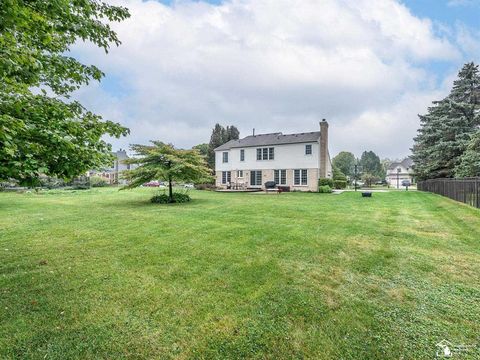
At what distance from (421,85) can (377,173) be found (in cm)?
6308

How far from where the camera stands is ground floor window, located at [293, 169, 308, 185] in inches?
1053

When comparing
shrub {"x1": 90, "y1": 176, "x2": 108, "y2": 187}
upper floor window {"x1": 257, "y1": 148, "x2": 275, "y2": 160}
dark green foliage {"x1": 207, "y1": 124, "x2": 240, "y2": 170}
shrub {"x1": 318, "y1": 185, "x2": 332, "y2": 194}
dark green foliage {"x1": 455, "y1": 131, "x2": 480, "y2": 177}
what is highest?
dark green foliage {"x1": 207, "y1": 124, "x2": 240, "y2": 170}

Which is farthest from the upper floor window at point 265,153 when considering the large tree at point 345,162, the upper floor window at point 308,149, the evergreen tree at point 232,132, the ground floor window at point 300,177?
the large tree at point 345,162

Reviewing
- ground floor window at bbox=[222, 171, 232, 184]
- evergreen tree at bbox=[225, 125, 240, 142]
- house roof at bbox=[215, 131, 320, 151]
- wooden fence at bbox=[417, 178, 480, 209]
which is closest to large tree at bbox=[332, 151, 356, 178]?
evergreen tree at bbox=[225, 125, 240, 142]

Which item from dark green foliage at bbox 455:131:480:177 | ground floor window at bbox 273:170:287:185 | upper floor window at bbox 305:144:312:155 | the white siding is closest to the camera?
dark green foliage at bbox 455:131:480:177

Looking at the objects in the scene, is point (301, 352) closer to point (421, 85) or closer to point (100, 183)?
point (421, 85)

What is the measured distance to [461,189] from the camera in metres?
13.2

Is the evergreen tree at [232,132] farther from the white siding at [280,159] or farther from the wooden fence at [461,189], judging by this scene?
the wooden fence at [461,189]

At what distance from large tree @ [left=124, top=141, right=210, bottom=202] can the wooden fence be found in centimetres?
1335

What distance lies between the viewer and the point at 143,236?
659 centimetres

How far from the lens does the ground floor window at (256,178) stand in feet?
97.7

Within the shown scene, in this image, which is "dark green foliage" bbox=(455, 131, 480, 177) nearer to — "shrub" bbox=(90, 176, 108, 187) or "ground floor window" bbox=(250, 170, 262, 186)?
"ground floor window" bbox=(250, 170, 262, 186)

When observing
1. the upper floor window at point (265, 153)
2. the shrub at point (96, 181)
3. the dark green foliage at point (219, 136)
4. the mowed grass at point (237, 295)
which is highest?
the dark green foliage at point (219, 136)

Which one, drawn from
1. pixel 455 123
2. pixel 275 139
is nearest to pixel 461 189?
pixel 455 123
